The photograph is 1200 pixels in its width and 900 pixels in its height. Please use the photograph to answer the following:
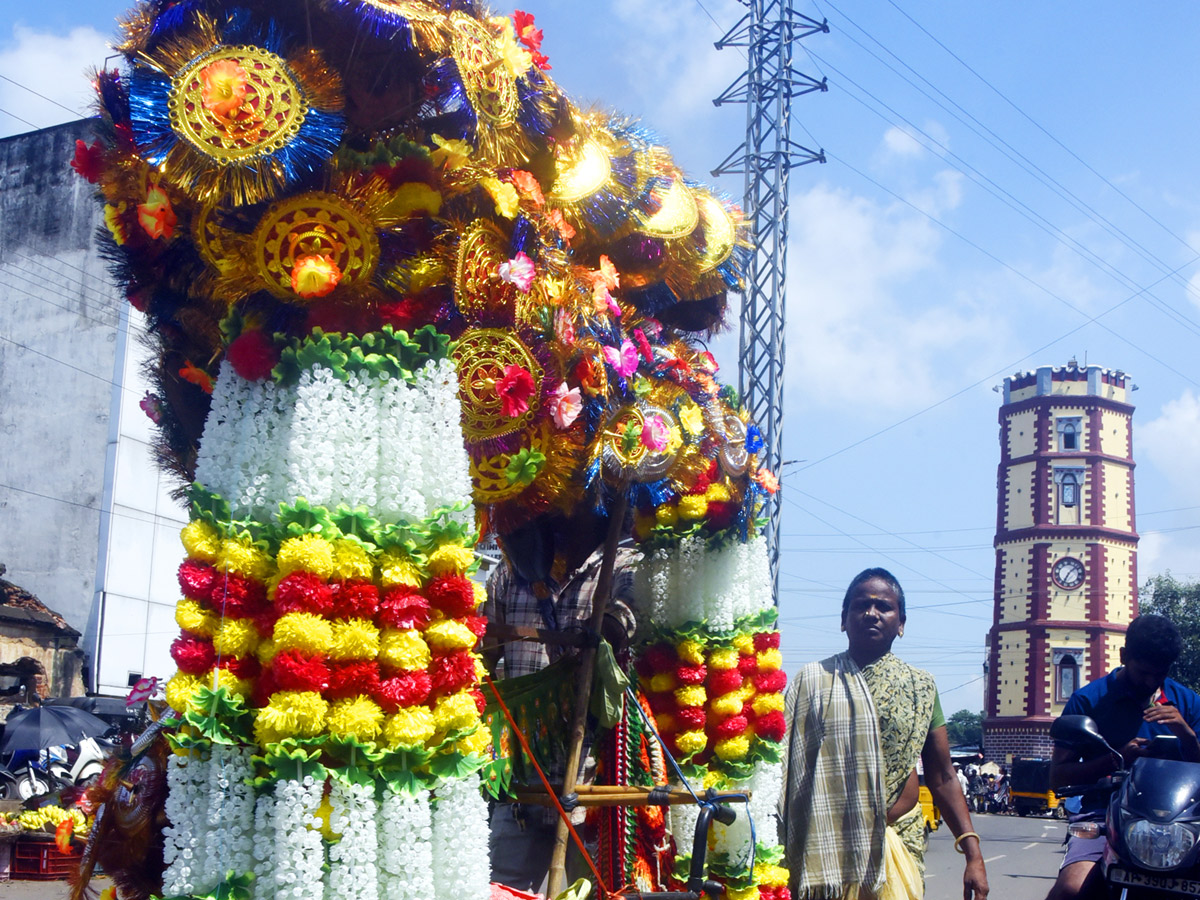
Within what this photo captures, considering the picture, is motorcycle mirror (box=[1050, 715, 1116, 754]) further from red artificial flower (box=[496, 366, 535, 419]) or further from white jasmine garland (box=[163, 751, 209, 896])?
white jasmine garland (box=[163, 751, 209, 896])

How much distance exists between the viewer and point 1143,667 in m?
4.59

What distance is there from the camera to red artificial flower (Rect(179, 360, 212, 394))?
3.71m

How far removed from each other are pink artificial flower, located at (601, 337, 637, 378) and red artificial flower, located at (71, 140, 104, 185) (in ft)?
5.73

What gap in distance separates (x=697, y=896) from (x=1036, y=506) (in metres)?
43.3

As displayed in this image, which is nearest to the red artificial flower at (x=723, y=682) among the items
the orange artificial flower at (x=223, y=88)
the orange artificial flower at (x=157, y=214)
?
the orange artificial flower at (x=157, y=214)

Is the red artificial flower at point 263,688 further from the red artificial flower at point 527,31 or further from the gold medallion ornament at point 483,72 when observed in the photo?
the red artificial flower at point 527,31

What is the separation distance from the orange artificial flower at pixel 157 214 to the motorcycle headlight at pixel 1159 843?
363 cm

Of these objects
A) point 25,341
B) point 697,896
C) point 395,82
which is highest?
point 25,341

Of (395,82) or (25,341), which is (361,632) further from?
(25,341)

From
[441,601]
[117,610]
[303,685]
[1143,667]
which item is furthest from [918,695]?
[117,610]

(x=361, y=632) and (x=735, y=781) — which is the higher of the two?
(x=361, y=632)

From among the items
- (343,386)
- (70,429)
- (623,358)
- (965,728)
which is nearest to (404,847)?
(343,386)

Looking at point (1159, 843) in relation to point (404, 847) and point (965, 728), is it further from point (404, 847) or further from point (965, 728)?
point (965, 728)

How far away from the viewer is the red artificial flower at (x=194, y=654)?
122 inches
